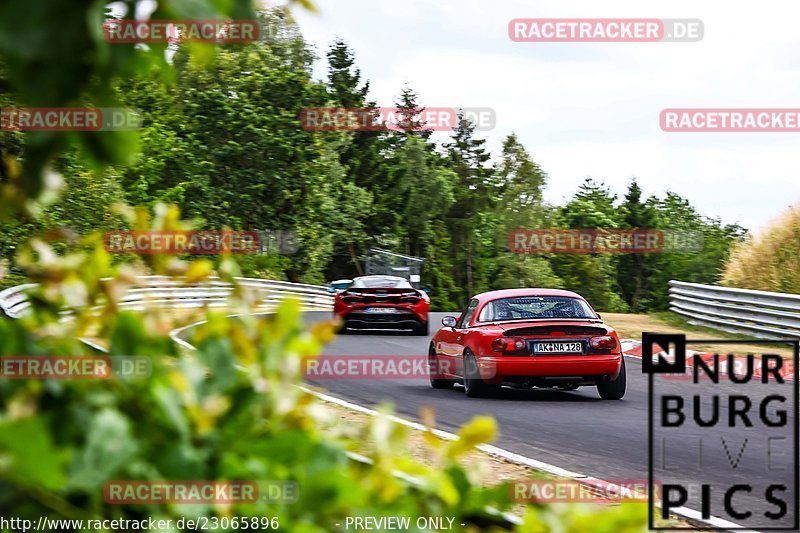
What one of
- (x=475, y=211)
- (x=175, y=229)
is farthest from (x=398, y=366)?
(x=475, y=211)

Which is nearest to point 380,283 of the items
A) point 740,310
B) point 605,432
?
point 740,310

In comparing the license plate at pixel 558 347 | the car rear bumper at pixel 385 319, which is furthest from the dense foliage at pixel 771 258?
the license plate at pixel 558 347

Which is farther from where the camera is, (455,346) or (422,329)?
(422,329)

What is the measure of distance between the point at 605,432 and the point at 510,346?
9.10 feet

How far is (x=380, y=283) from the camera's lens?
25953mm

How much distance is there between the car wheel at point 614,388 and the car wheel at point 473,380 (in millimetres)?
1328

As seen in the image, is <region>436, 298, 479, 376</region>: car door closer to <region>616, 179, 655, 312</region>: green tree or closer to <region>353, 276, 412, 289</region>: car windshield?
<region>353, 276, 412, 289</region>: car windshield

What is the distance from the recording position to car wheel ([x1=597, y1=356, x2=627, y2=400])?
530 inches

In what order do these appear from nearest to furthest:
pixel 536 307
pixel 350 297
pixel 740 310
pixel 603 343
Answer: pixel 603 343 < pixel 536 307 < pixel 740 310 < pixel 350 297

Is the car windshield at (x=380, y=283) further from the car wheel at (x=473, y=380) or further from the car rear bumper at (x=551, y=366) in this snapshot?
the car rear bumper at (x=551, y=366)

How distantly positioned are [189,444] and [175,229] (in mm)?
432

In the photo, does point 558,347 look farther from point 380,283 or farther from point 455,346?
point 380,283

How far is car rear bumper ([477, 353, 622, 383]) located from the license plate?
7 centimetres

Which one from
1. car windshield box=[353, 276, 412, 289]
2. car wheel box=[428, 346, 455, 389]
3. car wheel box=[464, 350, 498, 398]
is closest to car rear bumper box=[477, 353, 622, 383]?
car wheel box=[464, 350, 498, 398]
